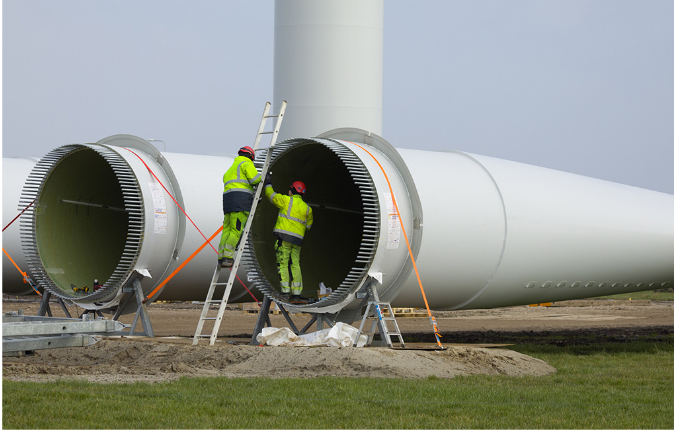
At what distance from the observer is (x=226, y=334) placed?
1859 cm

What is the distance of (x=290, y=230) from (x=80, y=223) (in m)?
6.01

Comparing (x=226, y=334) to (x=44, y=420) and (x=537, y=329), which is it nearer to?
(x=537, y=329)

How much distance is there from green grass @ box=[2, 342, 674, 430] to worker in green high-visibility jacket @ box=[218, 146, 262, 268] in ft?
11.1

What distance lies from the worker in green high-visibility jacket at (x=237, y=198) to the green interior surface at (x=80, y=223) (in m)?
4.19

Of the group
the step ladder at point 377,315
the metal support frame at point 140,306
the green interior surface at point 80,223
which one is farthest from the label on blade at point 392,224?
the green interior surface at point 80,223

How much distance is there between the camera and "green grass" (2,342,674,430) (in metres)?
6.99

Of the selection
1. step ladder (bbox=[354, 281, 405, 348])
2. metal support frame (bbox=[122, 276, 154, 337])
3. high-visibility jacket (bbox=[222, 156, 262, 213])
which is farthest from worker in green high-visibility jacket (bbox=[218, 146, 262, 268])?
metal support frame (bbox=[122, 276, 154, 337])

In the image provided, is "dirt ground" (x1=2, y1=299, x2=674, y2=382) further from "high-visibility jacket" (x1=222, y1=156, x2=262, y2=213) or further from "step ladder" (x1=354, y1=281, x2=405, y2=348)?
"high-visibility jacket" (x1=222, y1=156, x2=262, y2=213)

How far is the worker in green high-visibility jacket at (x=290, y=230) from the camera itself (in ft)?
40.5

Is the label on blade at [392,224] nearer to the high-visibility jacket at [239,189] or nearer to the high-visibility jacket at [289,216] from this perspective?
the high-visibility jacket at [289,216]

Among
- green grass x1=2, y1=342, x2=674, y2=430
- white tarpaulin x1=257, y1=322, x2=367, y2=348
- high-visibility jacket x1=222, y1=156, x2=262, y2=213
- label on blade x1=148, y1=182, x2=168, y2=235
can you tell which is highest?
high-visibility jacket x1=222, y1=156, x2=262, y2=213

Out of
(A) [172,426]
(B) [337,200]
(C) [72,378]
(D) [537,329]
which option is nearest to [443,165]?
(B) [337,200]

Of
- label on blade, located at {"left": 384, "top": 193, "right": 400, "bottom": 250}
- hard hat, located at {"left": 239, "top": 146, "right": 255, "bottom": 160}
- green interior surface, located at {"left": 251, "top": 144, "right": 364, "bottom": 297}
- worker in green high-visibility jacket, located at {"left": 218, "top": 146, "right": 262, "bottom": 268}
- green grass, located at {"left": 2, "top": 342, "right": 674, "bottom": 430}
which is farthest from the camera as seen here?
green interior surface, located at {"left": 251, "top": 144, "right": 364, "bottom": 297}

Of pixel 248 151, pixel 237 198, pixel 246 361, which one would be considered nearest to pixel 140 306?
pixel 237 198
